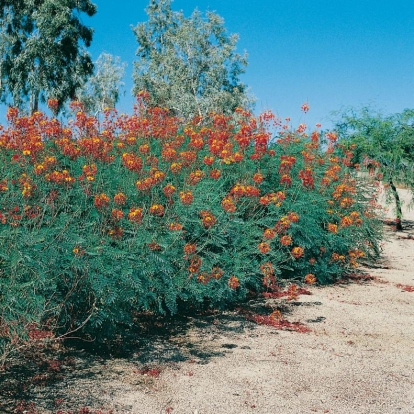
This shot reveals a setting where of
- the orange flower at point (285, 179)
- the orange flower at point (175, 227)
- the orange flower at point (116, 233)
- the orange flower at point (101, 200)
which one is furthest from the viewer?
the orange flower at point (285, 179)

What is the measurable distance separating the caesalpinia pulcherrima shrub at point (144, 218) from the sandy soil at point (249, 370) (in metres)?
0.39

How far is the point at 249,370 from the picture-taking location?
17.2 feet

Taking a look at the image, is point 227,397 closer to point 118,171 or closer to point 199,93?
point 118,171

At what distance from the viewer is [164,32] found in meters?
39.0

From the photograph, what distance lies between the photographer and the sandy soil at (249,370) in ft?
14.9

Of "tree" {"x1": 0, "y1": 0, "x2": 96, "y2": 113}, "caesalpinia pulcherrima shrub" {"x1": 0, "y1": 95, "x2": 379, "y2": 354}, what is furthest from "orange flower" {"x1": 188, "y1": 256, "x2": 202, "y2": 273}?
"tree" {"x1": 0, "y1": 0, "x2": 96, "y2": 113}

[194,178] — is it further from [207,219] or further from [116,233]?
[116,233]

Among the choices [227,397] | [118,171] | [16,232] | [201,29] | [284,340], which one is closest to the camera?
[16,232]

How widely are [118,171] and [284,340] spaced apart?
2748 mm

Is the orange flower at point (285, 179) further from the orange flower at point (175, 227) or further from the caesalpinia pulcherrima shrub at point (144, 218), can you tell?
the orange flower at point (175, 227)

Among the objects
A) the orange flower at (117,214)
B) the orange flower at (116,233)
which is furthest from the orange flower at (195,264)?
the orange flower at (117,214)

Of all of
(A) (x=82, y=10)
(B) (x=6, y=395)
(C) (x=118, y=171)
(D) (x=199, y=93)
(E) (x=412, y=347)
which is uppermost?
(A) (x=82, y=10)

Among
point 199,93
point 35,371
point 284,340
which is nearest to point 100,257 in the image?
point 35,371

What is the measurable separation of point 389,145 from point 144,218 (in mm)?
12124
